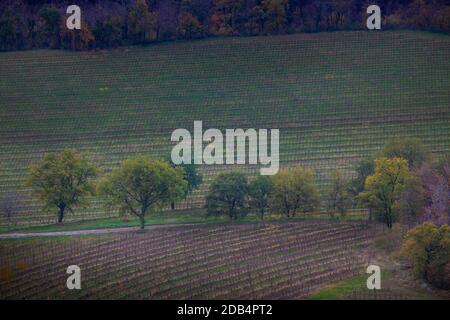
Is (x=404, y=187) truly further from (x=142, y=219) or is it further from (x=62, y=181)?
(x=62, y=181)

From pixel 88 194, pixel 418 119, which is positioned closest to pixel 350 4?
pixel 418 119

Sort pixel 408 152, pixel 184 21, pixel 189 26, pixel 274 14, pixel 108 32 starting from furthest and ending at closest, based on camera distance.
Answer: pixel 274 14 → pixel 108 32 → pixel 184 21 → pixel 189 26 → pixel 408 152

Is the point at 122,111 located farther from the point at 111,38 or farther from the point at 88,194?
the point at 88,194

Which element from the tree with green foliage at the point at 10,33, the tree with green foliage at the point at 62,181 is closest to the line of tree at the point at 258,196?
the tree with green foliage at the point at 62,181

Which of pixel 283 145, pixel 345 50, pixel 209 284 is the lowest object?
pixel 209 284

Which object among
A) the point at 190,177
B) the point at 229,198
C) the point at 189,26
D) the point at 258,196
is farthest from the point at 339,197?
the point at 189,26

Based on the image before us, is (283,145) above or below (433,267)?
above

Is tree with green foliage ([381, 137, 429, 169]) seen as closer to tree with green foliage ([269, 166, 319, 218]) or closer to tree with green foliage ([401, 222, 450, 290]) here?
tree with green foliage ([269, 166, 319, 218])
